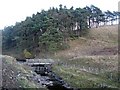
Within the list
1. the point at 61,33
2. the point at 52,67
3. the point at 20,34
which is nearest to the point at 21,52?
the point at 20,34

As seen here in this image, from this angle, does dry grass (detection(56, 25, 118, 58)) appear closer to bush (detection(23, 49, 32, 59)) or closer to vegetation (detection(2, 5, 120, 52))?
vegetation (detection(2, 5, 120, 52))

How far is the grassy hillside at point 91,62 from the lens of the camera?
4897 centimetres

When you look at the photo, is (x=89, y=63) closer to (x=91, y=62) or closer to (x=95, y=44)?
(x=91, y=62)

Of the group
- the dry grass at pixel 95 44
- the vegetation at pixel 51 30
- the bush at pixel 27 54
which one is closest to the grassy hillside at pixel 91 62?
the dry grass at pixel 95 44

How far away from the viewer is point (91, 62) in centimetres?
6962

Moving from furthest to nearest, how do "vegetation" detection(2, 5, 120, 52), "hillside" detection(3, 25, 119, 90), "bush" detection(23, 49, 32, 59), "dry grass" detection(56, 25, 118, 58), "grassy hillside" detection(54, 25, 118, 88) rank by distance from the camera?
"bush" detection(23, 49, 32, 59) → "vegetation" detection(2, 5, 120, 52) → "dry grass" detection(56, 25, 118, 58) → "grassy hillside" detection(54, 25, 118, 88) → "hillside" detection(3, 25, 119, 90)

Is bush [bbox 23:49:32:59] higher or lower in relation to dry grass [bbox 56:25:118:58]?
lower

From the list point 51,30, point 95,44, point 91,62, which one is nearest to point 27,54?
point 51,30

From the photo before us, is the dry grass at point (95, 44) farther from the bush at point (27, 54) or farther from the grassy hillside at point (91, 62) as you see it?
the bush at point (27, 54)

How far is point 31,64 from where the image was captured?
78438 millimetres

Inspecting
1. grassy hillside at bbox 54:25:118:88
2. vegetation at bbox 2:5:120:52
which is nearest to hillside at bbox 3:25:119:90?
grassy hillside at bbox 54:25:118:88

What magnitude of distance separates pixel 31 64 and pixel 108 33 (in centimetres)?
5141

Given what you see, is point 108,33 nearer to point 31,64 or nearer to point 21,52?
point 21,52

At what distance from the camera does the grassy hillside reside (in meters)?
49.0
